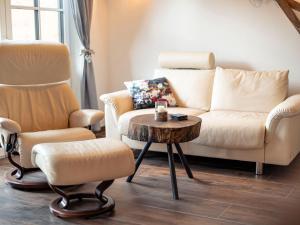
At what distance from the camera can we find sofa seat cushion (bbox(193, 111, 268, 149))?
3775 mm

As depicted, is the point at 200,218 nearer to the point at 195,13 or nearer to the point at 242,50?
the point at 242,50

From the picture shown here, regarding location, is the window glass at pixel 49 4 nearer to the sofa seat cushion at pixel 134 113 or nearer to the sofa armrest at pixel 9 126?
the sofa seat cushion at pixel 134 113

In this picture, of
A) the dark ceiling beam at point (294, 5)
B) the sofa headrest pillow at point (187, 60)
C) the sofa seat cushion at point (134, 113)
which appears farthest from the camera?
the sofa headrest pillow at point (187, 60)

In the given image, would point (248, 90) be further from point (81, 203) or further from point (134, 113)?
point (81, 203)

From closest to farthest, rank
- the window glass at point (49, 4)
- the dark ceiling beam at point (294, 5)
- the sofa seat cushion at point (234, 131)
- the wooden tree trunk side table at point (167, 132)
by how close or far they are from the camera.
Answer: the wooden tree trunk side table at point (167, 132), the sofa seat cushion at point (234, 131), the dark ceiling beam at point (294, 5), the window glass at point (49, 4)

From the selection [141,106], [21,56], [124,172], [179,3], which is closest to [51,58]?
[21,56]

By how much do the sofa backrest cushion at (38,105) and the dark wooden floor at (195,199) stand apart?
528 mm

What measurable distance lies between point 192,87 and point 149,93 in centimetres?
45

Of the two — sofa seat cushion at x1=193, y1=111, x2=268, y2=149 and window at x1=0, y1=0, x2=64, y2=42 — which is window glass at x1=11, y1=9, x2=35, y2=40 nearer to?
window at x1=0, y1=0, x2=64, y2=42

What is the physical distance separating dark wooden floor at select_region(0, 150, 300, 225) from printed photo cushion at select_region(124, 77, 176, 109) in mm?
706

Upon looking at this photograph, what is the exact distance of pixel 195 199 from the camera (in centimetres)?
333

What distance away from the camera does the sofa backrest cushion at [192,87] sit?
463cm

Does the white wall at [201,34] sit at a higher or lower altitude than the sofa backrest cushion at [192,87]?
higher

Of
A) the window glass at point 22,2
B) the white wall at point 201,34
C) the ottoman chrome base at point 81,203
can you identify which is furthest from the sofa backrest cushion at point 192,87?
the ottoman chrome base at point 81,203
